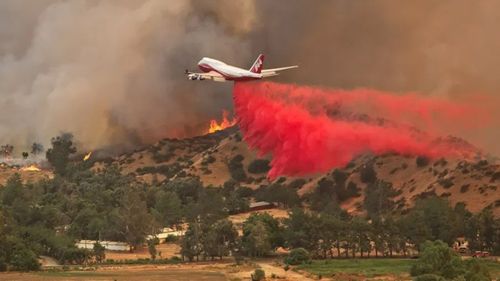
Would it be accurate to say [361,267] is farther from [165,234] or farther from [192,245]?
[165,234]

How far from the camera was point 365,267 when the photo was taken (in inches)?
4131

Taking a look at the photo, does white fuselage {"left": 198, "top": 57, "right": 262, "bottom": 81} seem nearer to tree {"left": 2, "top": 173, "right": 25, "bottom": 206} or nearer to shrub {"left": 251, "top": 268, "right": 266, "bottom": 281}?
shrub {"left": 251, "top": 268, "right": 266, "bottom": 281}

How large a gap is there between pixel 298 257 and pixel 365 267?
12.1 metres

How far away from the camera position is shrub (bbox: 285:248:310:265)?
4422 inches

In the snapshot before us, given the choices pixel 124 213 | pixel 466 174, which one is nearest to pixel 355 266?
pixel 124 213

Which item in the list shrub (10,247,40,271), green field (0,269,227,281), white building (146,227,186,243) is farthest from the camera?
A: white building (146,227,186,243)

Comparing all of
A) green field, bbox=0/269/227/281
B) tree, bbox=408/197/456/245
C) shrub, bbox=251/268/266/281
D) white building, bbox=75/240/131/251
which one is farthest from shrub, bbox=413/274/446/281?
white building, bbox=75/240/131/251

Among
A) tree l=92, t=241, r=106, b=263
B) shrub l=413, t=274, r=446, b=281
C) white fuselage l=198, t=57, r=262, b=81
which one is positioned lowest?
shrub l=413, t=274, r=446, b=281

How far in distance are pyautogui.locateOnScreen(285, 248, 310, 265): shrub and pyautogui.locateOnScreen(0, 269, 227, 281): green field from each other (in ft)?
51.2

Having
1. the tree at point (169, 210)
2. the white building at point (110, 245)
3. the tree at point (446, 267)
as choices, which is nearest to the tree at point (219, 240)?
the white building at point (110, 245)

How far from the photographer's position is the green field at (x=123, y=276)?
306 feet

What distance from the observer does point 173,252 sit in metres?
132

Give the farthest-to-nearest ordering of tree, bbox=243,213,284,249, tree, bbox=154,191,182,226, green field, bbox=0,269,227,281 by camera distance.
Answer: tree, bbox=154,191,182,226 → tree, bbox=243,213,284,249 → green field, bbox=0,269,227,281

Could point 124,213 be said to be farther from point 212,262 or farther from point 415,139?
point 415,139
